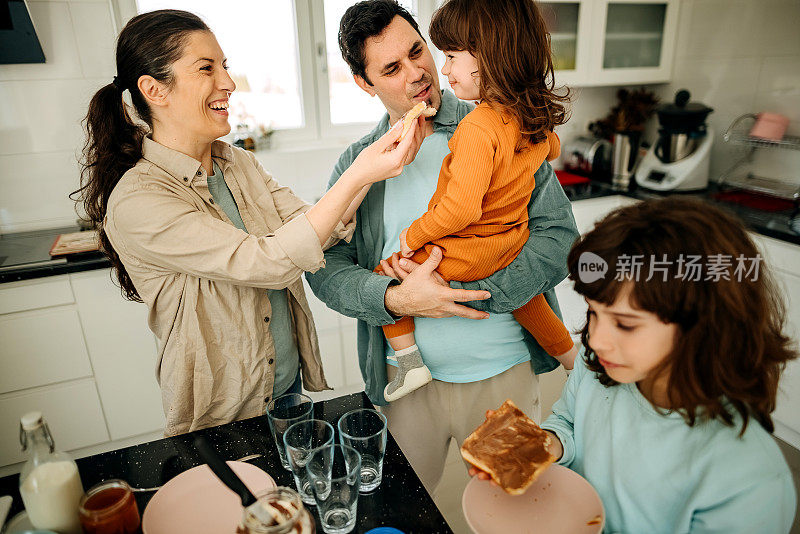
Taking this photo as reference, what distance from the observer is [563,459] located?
1.04 meters

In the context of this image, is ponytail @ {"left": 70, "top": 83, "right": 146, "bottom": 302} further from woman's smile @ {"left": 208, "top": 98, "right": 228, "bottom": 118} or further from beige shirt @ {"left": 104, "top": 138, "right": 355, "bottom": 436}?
woman's smile @ {"left": 208, "top": 98, "right": 228, "bottom": 118}

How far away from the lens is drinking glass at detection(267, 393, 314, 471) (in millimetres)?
979

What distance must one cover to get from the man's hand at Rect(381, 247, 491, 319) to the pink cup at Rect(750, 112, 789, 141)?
204 centimetres

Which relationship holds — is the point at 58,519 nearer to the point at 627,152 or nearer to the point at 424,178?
the point at 424,178

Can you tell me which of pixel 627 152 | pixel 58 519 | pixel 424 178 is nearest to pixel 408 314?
pixel 424 178

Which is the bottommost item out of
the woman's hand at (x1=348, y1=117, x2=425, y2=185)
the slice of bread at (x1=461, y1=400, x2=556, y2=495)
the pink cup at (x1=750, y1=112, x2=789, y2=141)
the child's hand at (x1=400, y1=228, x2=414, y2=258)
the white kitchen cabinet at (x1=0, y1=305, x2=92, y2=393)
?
the white kitchen cabinet at (x1=0, y1=305, x2=92, y2=393)

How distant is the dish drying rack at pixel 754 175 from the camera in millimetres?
2410

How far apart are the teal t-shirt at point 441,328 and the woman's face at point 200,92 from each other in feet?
1.46

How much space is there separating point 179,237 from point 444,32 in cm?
77

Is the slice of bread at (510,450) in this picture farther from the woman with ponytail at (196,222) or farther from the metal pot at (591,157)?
the metal pot at (591,157)

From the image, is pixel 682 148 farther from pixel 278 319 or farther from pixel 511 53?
pixel 278 319

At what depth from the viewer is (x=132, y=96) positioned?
1.24 m

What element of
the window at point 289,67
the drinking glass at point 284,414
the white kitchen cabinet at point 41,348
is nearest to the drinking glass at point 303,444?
the drinking glass at point 284,414

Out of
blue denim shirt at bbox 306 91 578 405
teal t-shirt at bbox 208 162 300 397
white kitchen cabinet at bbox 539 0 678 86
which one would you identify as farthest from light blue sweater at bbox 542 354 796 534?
white kitchen cabinet at bbox 539 0 678 86
